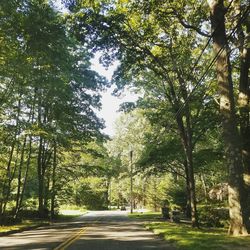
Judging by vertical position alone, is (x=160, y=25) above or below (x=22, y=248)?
above

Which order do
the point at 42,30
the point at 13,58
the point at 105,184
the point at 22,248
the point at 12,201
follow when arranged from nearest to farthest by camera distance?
the point at 22,248
the point at 42,30
the point at 13,58
the point at 12,201
the point at 105,184

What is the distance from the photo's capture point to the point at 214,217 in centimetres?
2602

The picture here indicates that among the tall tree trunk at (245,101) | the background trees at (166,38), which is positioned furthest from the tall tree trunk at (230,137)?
the tall tree trunk at (245,101)

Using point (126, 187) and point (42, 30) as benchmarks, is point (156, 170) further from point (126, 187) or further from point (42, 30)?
point (126, 187)

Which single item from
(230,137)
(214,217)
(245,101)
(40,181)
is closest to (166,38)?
(245,101)

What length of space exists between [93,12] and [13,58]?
14.7 ft

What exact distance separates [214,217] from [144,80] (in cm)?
1071

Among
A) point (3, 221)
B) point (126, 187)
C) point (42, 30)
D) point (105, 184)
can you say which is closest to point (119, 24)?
point (42, 30)

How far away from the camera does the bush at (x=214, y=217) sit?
25297 millimetres

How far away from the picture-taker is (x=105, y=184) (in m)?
90.4

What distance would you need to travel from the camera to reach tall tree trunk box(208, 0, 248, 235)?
13.1 meters

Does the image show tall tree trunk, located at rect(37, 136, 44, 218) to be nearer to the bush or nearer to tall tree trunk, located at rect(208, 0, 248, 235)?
the bush

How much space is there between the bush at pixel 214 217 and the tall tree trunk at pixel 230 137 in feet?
39.2

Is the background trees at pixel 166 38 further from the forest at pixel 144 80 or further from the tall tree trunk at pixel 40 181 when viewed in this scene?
the tall tree trunk at pixel 40 181
